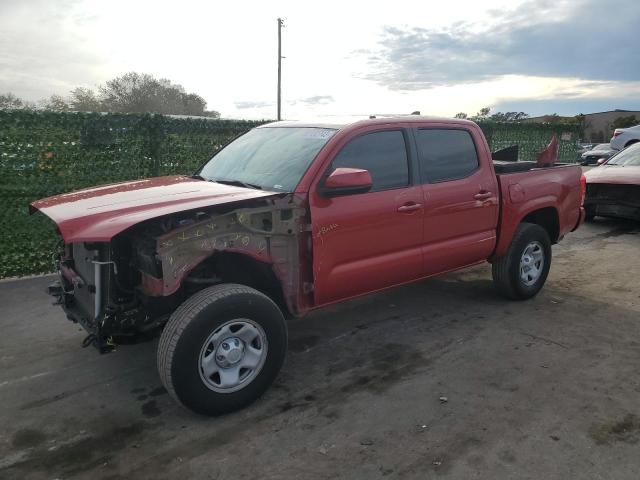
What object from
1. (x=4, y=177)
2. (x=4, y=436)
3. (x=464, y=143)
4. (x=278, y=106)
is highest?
(x=278, y=106)

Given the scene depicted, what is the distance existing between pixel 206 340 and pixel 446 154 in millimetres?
2662

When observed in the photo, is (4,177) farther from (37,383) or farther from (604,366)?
(604,366)

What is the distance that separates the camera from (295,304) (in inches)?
147

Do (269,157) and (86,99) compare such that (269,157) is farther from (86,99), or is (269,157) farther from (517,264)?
(86,99)

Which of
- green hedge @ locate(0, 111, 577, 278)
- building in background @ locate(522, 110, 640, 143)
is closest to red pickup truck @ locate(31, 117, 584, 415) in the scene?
green hedge @ locate(0, 111, 577, 278)

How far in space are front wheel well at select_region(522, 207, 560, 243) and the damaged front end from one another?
3019 millimetres

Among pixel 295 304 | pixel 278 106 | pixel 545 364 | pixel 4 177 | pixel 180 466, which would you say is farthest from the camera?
pixel 278 106

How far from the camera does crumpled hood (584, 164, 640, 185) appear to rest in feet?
29.4

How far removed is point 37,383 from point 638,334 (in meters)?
4.84

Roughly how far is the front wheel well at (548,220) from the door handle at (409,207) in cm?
184

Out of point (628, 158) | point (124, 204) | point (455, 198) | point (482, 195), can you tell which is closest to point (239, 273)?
point (124, 204)

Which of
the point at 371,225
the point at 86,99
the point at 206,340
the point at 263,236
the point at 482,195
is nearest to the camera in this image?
the point at 206,340

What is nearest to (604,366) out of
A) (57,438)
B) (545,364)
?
(545,364)

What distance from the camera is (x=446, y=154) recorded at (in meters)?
4.61
